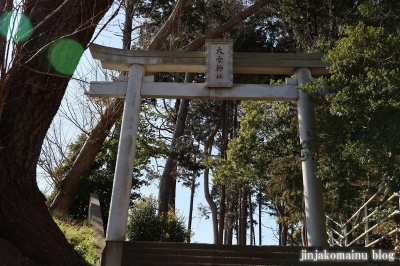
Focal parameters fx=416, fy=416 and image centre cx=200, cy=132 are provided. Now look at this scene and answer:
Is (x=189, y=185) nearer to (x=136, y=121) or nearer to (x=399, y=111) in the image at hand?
(x=136, y=121)

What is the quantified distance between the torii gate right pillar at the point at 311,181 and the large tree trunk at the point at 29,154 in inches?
165

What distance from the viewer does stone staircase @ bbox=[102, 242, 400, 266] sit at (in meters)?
6.41

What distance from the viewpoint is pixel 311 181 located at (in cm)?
780

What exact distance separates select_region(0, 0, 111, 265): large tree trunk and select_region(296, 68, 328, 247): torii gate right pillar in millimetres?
4182

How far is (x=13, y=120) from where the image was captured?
203 inches

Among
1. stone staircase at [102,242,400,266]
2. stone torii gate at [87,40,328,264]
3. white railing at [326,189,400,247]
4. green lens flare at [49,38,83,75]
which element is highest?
stone torii gate at [87,40,328,264]

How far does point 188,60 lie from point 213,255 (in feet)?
13.1

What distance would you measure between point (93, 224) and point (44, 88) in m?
4.98

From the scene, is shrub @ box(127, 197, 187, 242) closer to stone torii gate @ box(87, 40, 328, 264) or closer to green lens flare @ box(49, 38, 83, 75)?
stone torii gate @ box(87, 40, 328, 264)

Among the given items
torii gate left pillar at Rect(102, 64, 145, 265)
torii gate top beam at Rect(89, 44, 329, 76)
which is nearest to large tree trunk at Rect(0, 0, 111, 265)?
torii gate left pillar at Rect(102, 64, 145, 265)

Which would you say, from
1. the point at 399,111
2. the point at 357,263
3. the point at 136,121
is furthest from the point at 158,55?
the point at 357,263

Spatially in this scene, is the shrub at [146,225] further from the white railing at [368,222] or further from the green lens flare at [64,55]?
the green lens flare at [64,55]

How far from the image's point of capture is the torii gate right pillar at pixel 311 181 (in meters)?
7.45

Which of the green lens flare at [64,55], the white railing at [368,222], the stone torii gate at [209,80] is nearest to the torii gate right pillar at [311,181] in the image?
the stone torii gate at [209,80]
